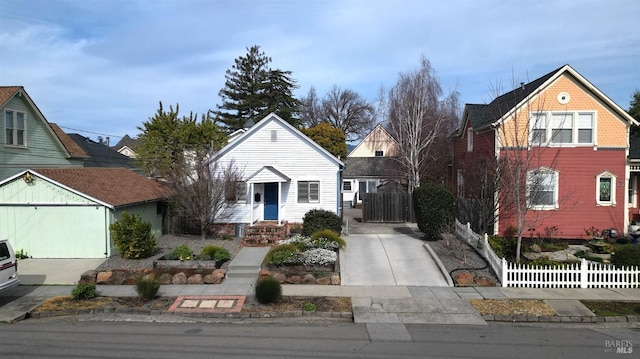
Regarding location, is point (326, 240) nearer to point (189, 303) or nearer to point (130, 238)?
point (189, 303)

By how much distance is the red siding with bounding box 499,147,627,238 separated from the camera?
20.7 metres

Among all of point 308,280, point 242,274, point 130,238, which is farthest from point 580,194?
point 130,238

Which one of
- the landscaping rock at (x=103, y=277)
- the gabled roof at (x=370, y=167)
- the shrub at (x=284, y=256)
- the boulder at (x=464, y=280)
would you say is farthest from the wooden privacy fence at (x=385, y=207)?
the landscaping rock at (x=103, y=277)

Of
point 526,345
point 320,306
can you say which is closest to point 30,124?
point 320,306

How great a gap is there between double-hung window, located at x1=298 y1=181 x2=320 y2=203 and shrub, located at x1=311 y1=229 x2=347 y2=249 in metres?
5.62

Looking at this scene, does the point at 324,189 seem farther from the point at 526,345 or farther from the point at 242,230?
the point at 526,345

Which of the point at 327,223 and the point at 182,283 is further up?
the point at 327,223

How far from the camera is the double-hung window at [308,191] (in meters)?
23.5

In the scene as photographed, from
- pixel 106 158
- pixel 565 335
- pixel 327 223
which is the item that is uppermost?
pixel 106 158

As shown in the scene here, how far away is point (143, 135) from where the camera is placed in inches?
1182

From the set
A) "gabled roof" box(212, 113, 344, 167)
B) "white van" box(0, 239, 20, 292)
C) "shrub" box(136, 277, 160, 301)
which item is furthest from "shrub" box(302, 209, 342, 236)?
"white van" box(0, 239, 20, 292)

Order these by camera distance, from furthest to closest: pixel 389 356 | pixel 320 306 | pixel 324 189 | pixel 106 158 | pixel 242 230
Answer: pixel 106 158 < pixel 324 189 < pixel 242 230 < pixel 320 306 < pixel 389 356

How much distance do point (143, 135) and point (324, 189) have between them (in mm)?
14121

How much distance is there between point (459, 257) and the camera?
53.9ft
